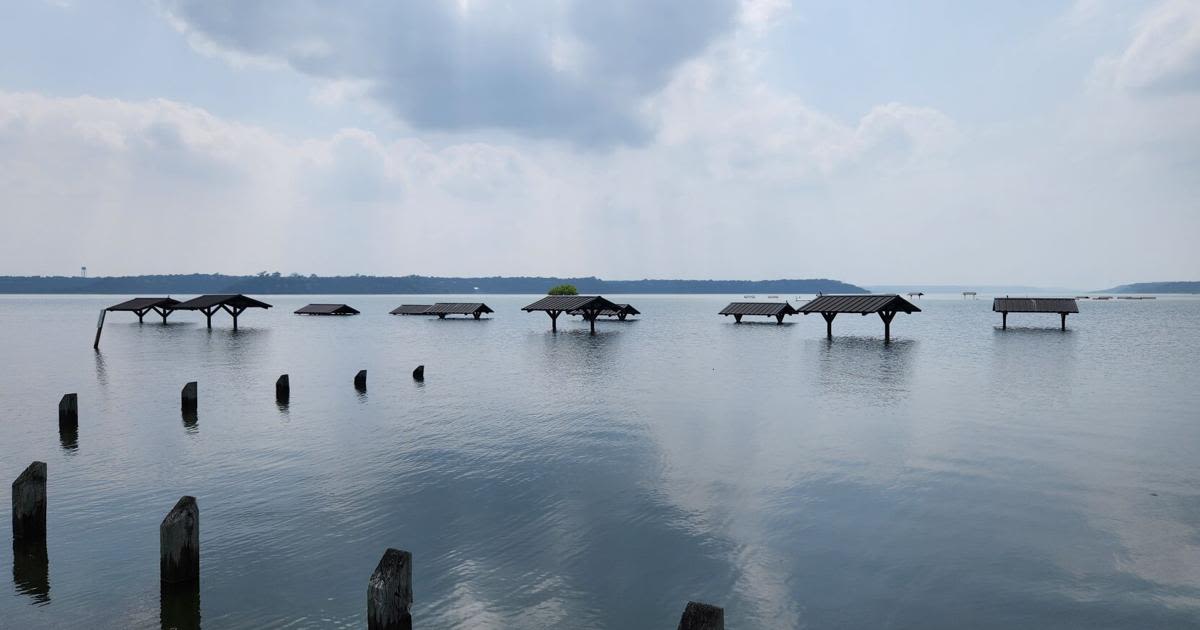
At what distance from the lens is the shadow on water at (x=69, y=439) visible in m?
17.6

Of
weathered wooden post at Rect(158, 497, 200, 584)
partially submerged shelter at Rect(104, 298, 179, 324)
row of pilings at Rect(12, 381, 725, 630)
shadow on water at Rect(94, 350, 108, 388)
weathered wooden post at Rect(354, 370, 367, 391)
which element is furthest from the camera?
partially submerged shelter at Rect(104, 298, 179, 324)

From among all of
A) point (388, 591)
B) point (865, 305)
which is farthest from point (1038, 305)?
point (388, 591)

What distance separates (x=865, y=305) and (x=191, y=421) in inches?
1957

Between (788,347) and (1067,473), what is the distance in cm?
3620

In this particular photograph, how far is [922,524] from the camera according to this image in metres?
12.0

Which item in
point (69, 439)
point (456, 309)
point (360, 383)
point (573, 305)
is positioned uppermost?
point (573, 305)

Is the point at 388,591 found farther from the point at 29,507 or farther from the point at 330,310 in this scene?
the point at 330,310

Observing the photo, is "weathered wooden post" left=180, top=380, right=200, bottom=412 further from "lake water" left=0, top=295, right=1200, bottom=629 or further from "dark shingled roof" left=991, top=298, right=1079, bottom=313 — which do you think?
"dark shingled roof" left=991, top=298, right=1079, bottom=313

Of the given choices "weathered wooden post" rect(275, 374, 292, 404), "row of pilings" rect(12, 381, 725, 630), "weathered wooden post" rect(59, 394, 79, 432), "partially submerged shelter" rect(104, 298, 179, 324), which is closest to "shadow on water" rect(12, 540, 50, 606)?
"row of pilings" rect(12, 381, 725, 630)

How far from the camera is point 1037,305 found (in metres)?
66.0

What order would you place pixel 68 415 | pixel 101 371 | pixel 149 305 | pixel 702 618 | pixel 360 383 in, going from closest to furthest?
pixel 702 618 → pixel 68 415 → pixel 360 383 → pixel 101 371 → pixel 149 305

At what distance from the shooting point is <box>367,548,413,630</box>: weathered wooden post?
7574 millimetres

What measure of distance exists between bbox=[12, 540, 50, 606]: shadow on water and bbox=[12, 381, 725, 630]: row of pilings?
1cm

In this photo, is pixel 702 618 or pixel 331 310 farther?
pixel 331 310
